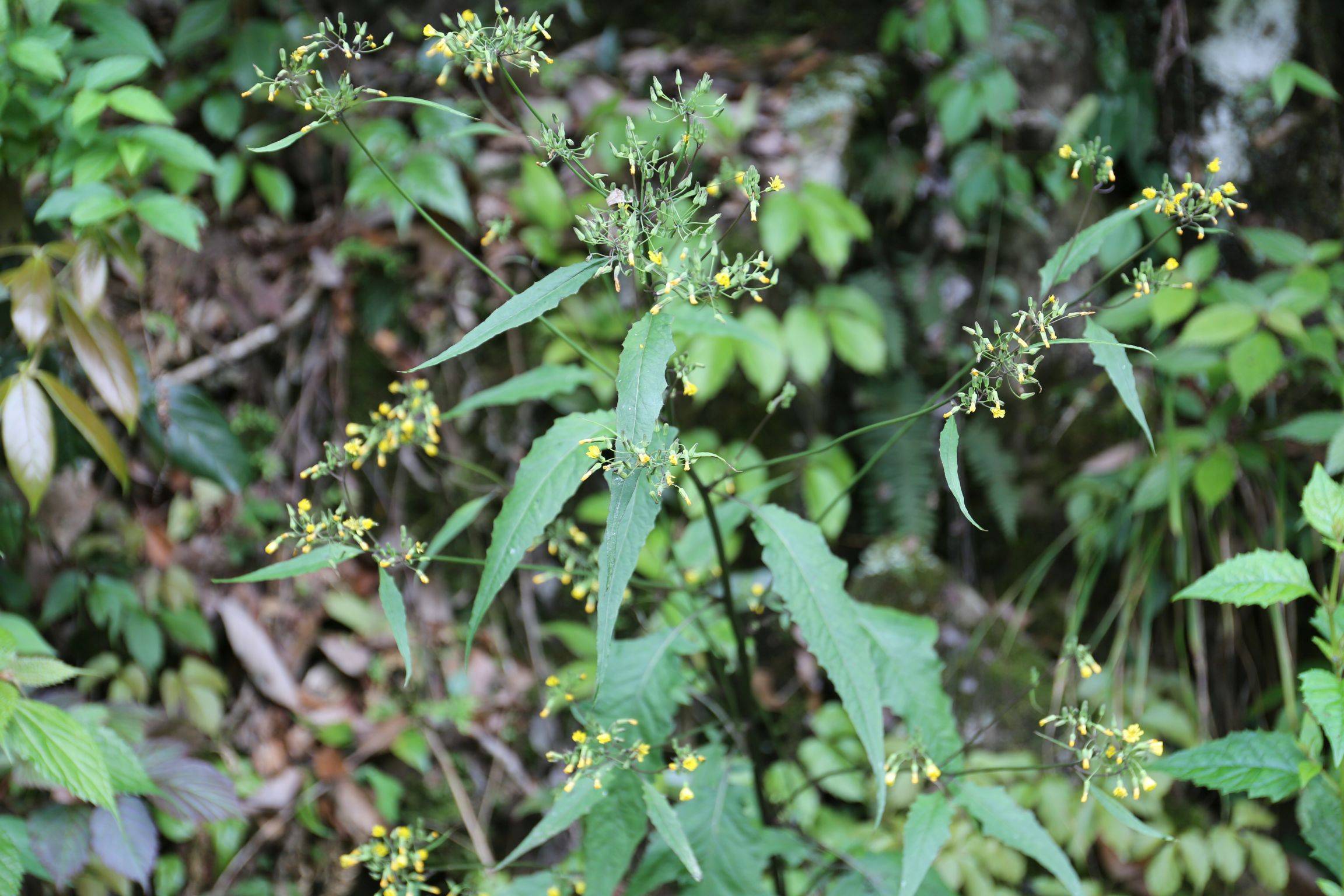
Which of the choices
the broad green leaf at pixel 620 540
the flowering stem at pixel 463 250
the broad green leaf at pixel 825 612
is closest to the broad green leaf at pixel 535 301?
the flowering stem at pixel 463 250

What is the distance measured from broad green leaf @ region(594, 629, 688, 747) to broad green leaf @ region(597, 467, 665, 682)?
0.41 m

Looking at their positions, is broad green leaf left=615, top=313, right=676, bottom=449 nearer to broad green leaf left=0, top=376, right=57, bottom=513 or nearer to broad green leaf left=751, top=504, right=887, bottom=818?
broad green leaf left=751, top=504, right=887, bottom=818

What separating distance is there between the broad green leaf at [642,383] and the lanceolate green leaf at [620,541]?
0.23 ft

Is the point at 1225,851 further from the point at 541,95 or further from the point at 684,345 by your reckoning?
the point at 541,95

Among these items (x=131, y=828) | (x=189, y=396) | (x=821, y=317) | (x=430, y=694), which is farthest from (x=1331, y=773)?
(x=189, y=396)

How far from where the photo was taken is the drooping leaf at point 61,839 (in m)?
1.64

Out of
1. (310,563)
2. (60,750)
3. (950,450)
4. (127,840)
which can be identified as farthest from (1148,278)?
(127,840)

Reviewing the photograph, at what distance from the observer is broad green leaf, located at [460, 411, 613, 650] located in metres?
1.08

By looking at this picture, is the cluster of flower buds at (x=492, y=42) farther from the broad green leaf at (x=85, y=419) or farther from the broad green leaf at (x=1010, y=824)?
the broad green leaf at (x=1010, y=824)

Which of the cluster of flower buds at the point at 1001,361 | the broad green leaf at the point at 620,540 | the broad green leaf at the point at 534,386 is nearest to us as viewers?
the broad green leaf at the point at 620,540

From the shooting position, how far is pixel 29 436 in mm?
1581

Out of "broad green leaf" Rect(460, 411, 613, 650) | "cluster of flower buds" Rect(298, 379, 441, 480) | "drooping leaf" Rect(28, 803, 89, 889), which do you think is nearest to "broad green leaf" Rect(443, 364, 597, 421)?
"cluster of flower buds" Rect(298, 379, 441, 480)

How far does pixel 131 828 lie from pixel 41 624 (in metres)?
0.73

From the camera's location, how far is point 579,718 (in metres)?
1.23
